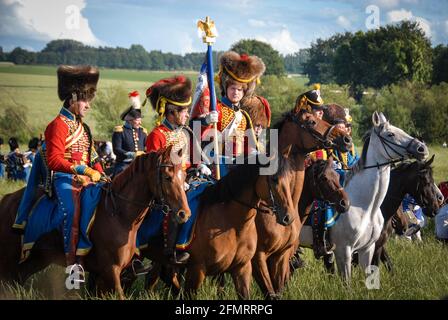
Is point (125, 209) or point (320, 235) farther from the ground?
point (125, 209)

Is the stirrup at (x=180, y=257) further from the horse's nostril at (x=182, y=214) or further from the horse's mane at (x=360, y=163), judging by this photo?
the horse's mane at (x=360, y=163)

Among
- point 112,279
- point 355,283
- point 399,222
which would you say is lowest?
point 355,283

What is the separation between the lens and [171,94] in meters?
7.57

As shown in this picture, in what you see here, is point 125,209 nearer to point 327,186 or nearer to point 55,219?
point 55,219

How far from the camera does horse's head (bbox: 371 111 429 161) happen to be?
8.85 meters

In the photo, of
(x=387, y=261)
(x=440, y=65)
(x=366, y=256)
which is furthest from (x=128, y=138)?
(x=440, y=65)

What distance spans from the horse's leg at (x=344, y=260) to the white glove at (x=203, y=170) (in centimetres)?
229

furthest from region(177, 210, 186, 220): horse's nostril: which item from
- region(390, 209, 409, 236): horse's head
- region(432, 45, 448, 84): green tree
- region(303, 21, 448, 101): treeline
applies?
region(432, 45, 448, 84): green tree

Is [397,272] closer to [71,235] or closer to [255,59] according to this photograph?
[255,59]

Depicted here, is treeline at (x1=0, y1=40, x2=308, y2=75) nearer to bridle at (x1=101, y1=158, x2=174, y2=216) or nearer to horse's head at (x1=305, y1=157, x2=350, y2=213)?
horse's head at (x1=305, y1=157, x2=350, y2=213)

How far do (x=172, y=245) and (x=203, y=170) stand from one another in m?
0.96

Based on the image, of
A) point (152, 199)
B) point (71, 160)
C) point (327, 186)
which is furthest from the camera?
point (327, 186)

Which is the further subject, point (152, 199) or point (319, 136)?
point (319, 136)
